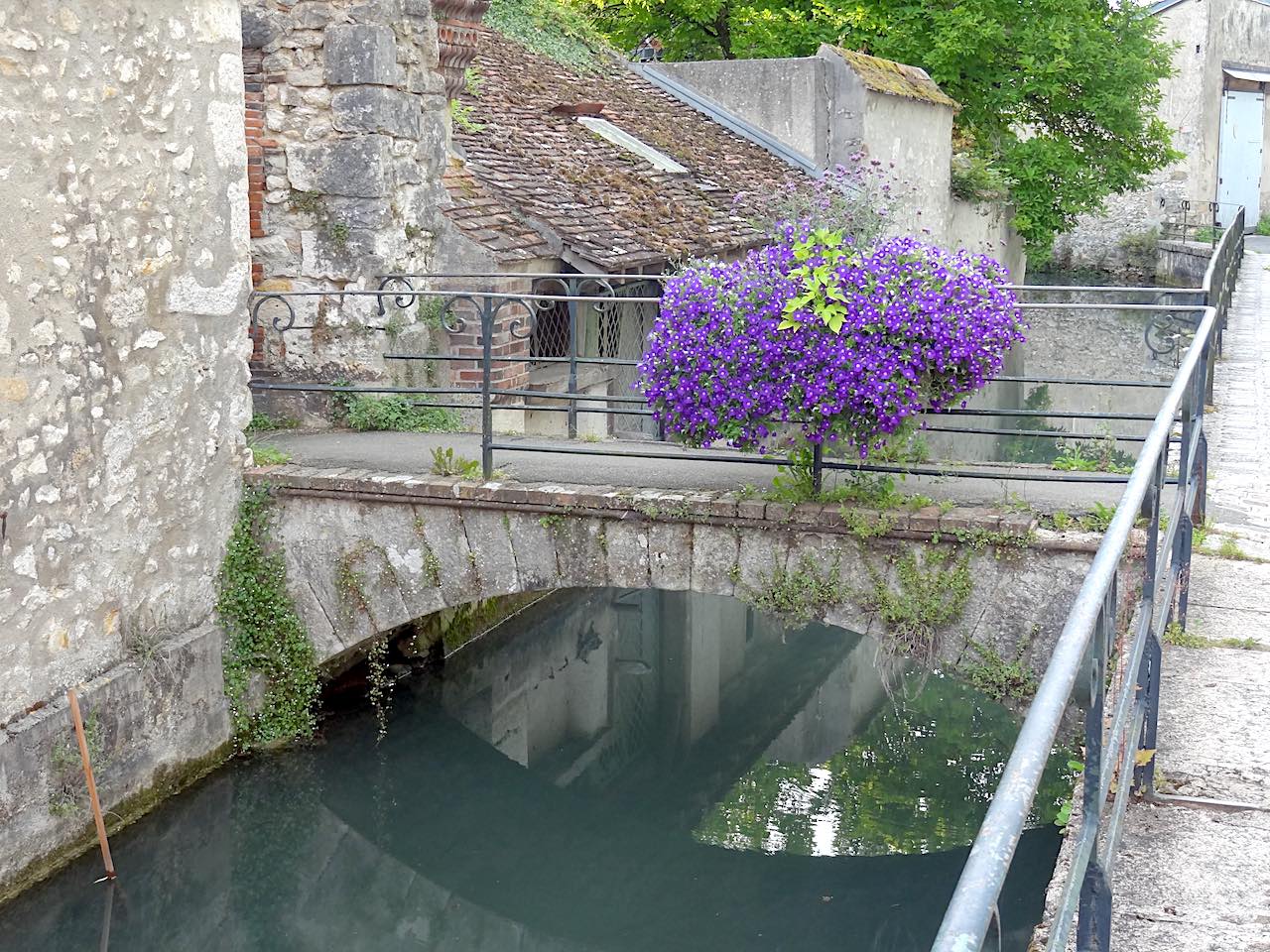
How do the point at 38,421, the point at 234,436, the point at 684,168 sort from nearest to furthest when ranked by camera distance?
the point at 38,421 < the point at 234,436 < the point at 684,168

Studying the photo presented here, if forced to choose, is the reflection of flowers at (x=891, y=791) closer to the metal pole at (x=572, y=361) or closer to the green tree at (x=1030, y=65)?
the metal pole at (x=572, y=361)

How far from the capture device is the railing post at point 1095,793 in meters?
2.00

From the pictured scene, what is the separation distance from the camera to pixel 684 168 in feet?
42.7

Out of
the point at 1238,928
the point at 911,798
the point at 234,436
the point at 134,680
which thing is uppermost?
the point at 234,436

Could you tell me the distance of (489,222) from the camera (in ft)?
30.2

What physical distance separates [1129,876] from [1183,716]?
787mm

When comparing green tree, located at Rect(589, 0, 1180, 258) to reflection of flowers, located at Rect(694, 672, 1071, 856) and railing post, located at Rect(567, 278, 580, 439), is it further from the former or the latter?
railing post, located at Rect(567, 278, 580, 439)

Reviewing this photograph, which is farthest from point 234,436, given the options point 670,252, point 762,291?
point 670,252

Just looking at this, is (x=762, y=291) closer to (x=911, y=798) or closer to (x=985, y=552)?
(x=985, y=552)

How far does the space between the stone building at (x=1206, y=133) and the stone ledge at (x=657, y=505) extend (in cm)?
2219

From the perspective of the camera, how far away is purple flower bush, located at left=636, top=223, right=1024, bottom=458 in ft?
17.7

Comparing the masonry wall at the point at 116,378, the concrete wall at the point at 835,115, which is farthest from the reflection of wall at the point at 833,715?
the concrete wall at the point at 835,115

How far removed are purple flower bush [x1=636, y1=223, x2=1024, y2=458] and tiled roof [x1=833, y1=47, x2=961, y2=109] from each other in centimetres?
989

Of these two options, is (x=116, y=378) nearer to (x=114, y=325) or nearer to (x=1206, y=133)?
(x=114, y=325)
